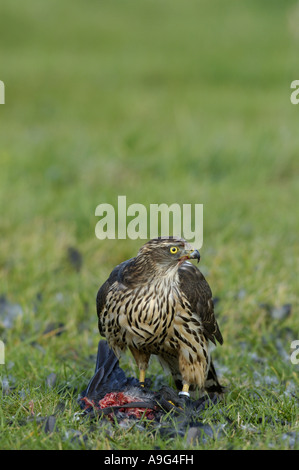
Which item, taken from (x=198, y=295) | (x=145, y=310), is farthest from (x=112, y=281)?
(x=198, y=295)

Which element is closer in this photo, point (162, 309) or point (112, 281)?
point (162, 309)

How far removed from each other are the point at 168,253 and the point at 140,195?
4291mm

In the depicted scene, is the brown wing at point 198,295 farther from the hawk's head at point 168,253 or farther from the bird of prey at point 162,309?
the hawk's head at point 168,253

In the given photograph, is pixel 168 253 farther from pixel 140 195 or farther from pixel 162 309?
pixel 140 195

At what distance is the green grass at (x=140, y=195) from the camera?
429 cm

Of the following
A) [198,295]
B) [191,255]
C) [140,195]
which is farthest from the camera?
[140,195]

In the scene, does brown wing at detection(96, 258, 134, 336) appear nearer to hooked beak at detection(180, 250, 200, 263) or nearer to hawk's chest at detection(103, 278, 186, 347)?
hawk's chest at detection(103, 278, 186, 347)

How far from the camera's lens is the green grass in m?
4.29

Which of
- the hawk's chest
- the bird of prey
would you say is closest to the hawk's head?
the bird of prey

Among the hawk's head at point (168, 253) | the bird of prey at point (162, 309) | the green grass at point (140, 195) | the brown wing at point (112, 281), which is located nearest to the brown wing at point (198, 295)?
the bird of prey at point (162, 309)

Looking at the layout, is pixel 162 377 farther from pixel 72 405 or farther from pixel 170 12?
pixel 170 12

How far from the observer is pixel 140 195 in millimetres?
8383

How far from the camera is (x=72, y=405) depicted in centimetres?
417

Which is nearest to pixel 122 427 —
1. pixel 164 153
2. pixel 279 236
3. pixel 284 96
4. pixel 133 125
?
pixel 279 236
